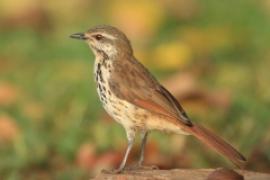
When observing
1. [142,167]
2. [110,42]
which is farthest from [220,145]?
[110,42]

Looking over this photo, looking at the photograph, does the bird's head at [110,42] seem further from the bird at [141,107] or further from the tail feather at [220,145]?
the tail feather at [220,145]

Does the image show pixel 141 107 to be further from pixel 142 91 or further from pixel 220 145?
pixel 220 145

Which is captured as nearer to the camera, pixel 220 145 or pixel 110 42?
pixel 220 145

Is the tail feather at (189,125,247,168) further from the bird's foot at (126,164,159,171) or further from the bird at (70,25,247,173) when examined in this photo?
the bird's foot at (126,164,159,171)

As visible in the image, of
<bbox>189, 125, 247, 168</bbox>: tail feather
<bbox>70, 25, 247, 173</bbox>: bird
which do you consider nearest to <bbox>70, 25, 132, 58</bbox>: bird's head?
<bbox>70, 25, 247, 173</bbox>: bird

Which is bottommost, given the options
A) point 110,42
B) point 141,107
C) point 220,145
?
point 220,145

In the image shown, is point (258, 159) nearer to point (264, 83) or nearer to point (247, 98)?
point (247, 98)

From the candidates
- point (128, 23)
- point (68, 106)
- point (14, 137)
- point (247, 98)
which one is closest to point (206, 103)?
point (247, 98)
